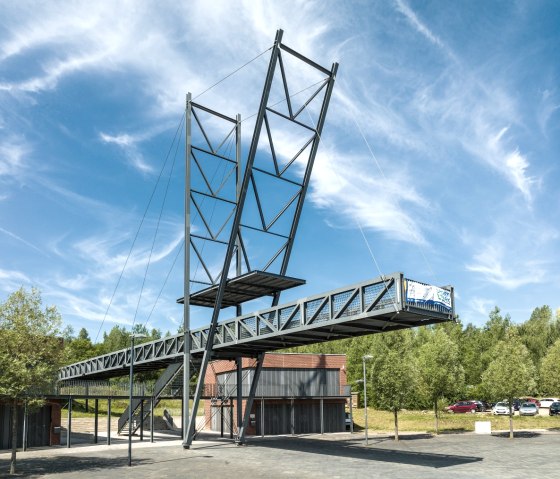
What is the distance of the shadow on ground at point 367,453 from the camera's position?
2877 cm

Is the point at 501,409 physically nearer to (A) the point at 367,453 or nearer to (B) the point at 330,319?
(A) the point at 367,453

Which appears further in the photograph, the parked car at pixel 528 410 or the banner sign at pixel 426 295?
the parked car at pixel 528 410

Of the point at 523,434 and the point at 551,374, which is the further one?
the point at 551,374

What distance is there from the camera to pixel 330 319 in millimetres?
27078

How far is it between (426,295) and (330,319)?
4.79 metres

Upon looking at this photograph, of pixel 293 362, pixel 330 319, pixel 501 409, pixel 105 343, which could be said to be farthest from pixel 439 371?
pixel 105 343

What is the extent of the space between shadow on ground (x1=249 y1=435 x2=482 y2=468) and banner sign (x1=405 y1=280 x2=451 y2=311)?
26.3ft

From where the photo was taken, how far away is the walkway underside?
24469 millimetres

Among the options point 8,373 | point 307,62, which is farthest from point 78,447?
point 307,62

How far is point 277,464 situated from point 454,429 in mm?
31440

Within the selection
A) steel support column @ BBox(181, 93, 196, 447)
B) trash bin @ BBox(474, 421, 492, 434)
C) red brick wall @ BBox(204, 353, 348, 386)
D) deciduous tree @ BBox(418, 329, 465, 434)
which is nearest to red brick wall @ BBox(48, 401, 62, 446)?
steel support column @ BBox(181, 93, 196, 447)

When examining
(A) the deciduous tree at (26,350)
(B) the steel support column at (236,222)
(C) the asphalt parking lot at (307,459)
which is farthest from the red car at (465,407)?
(A) the deciduous tree at (26,350)

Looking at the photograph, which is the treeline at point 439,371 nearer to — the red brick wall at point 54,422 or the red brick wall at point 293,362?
the red brick wall at point 293,362

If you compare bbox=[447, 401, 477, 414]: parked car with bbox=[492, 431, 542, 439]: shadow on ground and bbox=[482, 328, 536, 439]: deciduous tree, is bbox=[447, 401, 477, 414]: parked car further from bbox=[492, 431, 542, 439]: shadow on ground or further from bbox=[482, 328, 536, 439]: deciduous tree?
bbox=[482, 328, 536, 439]: deciduous tree
